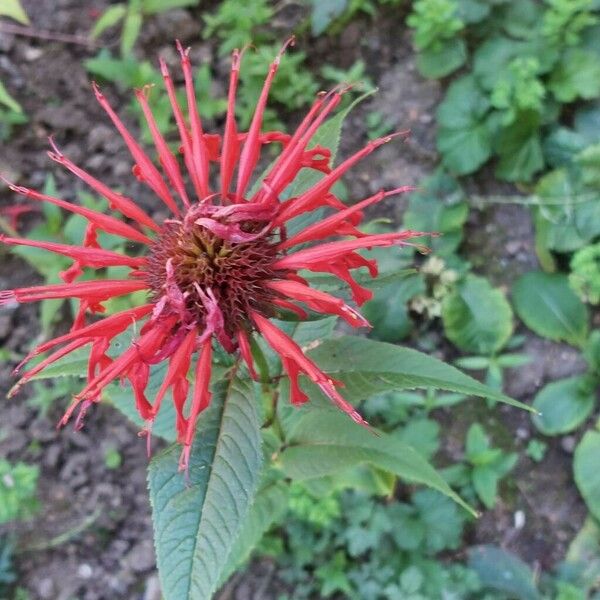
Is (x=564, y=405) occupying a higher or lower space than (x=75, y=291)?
lower

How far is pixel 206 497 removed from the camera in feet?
3.59

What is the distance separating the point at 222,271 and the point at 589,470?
1.52m

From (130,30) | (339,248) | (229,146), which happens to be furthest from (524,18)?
(339,248)

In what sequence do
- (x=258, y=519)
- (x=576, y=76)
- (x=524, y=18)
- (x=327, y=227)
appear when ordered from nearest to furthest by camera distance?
(x=327, y=227) < (x=258, y=519) < (x=576, y=76) < (x=524, y=18)

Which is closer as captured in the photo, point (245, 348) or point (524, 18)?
point (245, 348)

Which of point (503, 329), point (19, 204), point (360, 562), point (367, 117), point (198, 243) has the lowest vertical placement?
point (360, 562)

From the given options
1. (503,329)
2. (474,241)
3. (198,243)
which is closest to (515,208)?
(474,241)

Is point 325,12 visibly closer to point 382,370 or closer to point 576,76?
point 576,76

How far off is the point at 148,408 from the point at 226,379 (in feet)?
0.62

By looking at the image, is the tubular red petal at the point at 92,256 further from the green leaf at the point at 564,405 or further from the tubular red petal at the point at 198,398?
the green leaf at the point at 564,405

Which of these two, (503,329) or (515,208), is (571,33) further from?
(503,329)

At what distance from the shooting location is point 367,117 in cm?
268

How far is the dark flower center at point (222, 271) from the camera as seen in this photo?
1.17 meters

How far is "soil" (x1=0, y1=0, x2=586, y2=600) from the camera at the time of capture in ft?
7.31
